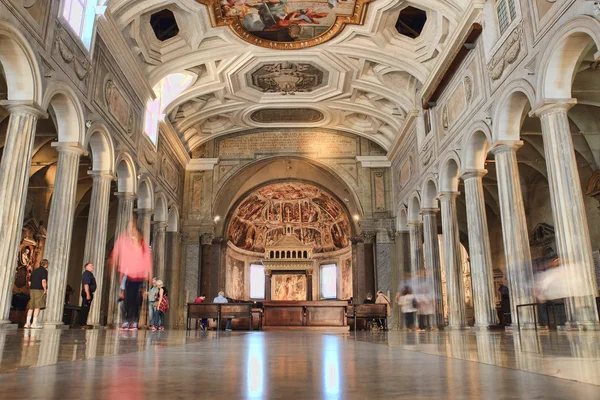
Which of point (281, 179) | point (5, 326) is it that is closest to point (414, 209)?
point (281, 179)

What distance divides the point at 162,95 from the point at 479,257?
36.6ft

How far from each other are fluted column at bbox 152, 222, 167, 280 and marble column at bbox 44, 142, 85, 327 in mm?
7599

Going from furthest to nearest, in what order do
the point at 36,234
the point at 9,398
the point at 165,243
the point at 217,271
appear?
the point at 217,271 → the point at 165,243 → the point at 36,234 → the point at 9,398

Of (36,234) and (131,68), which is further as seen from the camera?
(36,234)

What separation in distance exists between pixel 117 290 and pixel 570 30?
36.6 ft

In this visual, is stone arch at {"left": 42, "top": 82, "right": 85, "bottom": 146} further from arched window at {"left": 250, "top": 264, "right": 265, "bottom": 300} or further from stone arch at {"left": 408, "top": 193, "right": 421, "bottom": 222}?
arched window at {"left": 250, "top": 264, "right": 265, "bottom": 300}

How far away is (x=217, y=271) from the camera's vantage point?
1998 centimetres

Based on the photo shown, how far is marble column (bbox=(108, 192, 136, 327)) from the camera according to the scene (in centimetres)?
1201

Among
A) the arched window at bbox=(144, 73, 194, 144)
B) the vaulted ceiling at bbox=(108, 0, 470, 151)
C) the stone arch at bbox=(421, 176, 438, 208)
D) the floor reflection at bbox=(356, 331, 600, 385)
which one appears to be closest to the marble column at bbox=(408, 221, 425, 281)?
the stone arch at bbox=(421, 176, 438, 208)

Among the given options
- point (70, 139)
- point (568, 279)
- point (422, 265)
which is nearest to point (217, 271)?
point (422, 265)

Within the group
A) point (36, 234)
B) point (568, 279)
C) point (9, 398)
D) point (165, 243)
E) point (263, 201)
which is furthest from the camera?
point (263, 201)

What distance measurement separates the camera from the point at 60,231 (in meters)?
9.40

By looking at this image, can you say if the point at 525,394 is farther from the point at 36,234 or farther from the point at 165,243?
the point at 165,243

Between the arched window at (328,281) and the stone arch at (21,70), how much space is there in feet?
70.4
